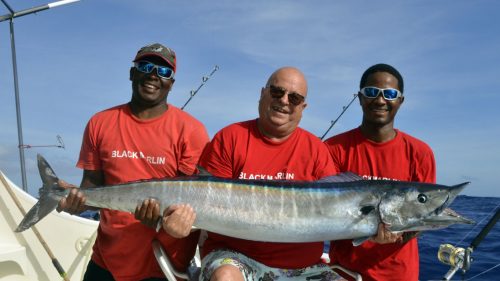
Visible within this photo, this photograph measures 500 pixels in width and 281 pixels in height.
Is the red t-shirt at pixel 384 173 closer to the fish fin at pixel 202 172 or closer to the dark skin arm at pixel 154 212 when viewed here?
the fish fin at pixel 202 172

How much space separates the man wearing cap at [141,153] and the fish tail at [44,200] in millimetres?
93

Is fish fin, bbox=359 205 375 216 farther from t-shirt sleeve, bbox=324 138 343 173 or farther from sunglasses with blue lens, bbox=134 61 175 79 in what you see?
sunglasses with blue lens, bbox=134 61 175 79

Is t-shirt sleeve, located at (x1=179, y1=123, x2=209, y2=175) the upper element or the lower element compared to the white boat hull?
upper

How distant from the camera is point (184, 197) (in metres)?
3.24

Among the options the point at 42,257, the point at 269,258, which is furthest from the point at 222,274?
the point at 42,257

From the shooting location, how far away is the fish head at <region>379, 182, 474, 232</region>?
3193 mm

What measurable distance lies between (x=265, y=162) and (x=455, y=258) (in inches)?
83.0

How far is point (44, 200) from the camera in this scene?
11.3ft

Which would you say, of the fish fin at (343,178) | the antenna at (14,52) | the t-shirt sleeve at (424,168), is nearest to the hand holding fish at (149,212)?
the fish fin at (343,178)

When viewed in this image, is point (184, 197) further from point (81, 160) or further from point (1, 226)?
point (1, 226)

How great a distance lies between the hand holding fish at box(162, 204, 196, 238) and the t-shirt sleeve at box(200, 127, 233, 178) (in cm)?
40

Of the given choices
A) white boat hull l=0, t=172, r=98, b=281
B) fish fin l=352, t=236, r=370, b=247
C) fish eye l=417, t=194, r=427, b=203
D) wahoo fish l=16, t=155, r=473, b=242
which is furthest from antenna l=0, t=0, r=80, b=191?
fish eye l=417, t=194, r=427, b=203

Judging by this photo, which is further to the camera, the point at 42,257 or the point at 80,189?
the point at 42,257

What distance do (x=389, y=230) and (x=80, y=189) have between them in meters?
2.35
